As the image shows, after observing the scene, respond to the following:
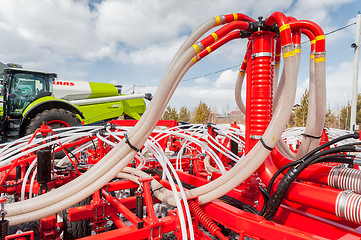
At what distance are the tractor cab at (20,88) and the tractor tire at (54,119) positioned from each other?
746 mm

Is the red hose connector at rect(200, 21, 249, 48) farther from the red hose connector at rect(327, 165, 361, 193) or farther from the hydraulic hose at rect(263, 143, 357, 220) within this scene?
the red hose connector at rect(327, 165, 361, 193)

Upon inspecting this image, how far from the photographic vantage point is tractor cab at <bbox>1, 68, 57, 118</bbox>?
6.87 meters

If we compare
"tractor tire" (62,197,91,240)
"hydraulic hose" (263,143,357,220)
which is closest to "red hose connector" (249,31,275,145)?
"hydraulic hose" (263,143,357,220)

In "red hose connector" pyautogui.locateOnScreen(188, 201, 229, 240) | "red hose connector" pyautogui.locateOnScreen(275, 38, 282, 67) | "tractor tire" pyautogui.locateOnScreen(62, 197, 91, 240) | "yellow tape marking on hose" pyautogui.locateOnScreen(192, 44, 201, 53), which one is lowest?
"tractor tire" pyautogui.locateOnScreen(62, 197, 91, 240)

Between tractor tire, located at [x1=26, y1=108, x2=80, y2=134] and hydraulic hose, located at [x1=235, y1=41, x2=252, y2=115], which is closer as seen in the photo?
hydraulic hose, located at [x1=235, y1=41, x2=252, y2=115]

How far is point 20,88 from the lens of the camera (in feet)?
23.1

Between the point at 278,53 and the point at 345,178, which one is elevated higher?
the point at 278,53

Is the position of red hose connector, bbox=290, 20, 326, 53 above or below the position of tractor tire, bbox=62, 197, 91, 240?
above

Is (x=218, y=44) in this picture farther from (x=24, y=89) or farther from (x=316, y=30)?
(x=24, y=89)

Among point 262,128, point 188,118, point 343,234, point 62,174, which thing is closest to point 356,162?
Result: point 343,234

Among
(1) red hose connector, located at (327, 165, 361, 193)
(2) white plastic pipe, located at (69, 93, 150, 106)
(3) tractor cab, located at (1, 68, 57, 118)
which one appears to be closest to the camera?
(1) red hose connector, located at (327, 165, 361, 193)

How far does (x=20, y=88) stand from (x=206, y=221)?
747 centimetres

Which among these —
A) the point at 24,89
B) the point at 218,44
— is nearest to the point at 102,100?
the point at 24,89

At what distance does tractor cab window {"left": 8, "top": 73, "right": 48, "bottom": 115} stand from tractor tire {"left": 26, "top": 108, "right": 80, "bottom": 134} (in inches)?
35.2
